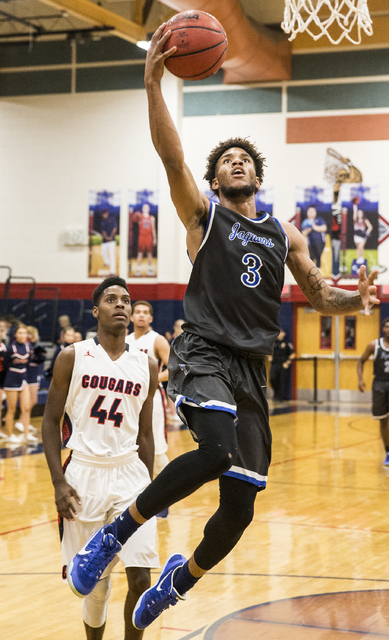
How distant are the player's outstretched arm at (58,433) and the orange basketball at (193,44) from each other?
1462 mm

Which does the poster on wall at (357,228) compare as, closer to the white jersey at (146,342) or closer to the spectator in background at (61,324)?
the spectator in background at (61,324)

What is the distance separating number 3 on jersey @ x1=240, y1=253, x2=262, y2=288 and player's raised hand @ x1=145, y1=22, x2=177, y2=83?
83cm

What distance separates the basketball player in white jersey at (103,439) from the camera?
3633 millimetres

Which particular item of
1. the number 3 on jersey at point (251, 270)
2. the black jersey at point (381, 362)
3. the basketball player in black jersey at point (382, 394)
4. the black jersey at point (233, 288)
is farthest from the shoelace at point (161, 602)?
the black jersey at point (381, 362)

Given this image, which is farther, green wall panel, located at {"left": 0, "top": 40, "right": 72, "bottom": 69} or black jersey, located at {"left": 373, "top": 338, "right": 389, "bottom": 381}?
green wall panel, located at {"left": 0, "top": 40, "right": 72, "bottom": 69}

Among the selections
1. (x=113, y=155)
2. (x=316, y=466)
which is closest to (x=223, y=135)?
(x=113, y=155)

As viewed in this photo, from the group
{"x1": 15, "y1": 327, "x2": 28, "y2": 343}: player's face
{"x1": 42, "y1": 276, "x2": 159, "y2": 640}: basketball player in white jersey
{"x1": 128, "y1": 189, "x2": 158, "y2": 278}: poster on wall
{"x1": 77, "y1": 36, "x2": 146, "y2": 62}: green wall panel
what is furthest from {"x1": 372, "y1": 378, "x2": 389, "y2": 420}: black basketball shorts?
{"x1": 77, "y1": 36, "x2": 146, "y2": 62}: green wall panel

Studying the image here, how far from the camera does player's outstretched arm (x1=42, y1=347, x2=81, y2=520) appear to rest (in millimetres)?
3578

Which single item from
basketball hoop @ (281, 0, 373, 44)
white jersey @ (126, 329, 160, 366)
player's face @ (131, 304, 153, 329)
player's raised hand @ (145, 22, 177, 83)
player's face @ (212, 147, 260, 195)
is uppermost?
basketball hoop @ (281, 0, 373, 44)

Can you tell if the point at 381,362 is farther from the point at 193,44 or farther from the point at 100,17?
the point at 100,17

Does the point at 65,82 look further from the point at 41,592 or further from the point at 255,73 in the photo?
the point at 41,592

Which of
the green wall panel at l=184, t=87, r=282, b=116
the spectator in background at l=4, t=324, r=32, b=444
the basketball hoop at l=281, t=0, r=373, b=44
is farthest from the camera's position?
the green wall panel at l=184, t=87, r=282, b=116

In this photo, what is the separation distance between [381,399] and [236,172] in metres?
6.91

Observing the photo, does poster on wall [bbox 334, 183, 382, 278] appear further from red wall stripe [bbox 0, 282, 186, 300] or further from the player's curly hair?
the player's curly hair
